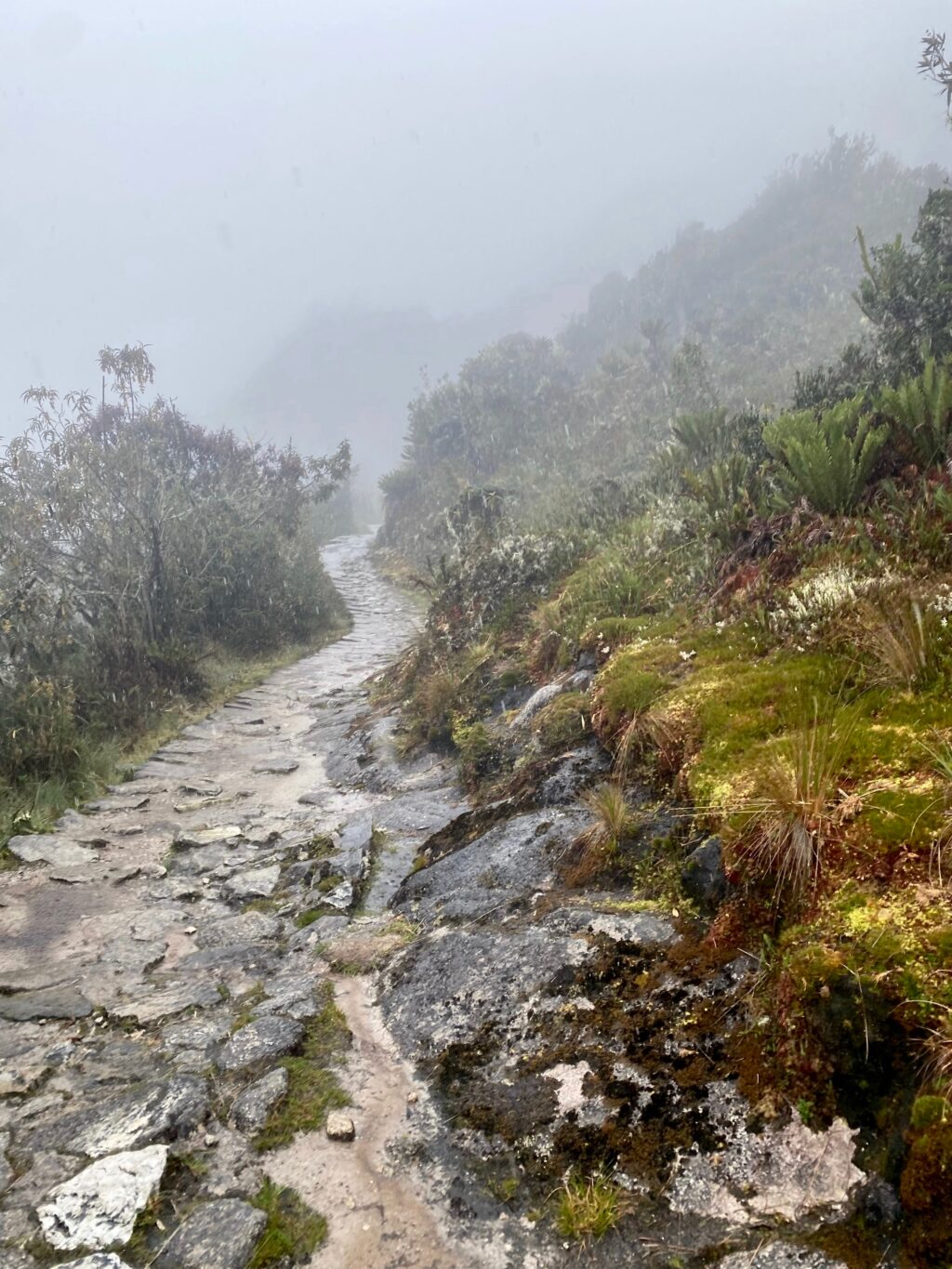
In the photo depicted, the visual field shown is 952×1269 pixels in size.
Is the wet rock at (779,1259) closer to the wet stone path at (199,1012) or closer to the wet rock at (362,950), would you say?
the wet stone path at (199,1012)

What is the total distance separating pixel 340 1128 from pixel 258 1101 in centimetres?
42

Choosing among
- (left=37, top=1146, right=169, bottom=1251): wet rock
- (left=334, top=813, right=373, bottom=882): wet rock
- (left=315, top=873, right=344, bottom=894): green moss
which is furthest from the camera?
(left=334, top=813, right=373, bottom=882): wet rock

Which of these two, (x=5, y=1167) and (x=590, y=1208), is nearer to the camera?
(x=590, y=1208)

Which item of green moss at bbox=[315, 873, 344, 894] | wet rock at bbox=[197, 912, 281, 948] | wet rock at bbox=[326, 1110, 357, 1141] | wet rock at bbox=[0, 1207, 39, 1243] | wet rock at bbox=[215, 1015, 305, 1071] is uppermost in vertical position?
wet rock at bbox=[0, 1207, 39, 1243]

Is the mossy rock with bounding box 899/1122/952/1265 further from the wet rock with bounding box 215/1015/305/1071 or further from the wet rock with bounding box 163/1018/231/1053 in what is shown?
the wet rock with bounding box 163/1018/231/1053

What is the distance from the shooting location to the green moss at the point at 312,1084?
2844 mm

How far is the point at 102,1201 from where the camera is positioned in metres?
2.52

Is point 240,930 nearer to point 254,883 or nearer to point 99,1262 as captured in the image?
point 254,883

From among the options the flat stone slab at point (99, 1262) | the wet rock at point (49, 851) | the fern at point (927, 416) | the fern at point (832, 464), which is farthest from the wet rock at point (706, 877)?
the wet rock at point (49, 851)

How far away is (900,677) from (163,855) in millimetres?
5727

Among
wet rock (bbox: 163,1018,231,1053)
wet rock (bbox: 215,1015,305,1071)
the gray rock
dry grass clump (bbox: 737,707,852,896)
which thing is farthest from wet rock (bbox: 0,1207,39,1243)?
dry grass clump (bbox: 737,707,852,896)

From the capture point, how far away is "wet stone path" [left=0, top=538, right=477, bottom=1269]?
8.03ft

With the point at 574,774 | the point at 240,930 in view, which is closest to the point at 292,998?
the point at 240,930

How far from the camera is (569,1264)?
2137 millimetres
